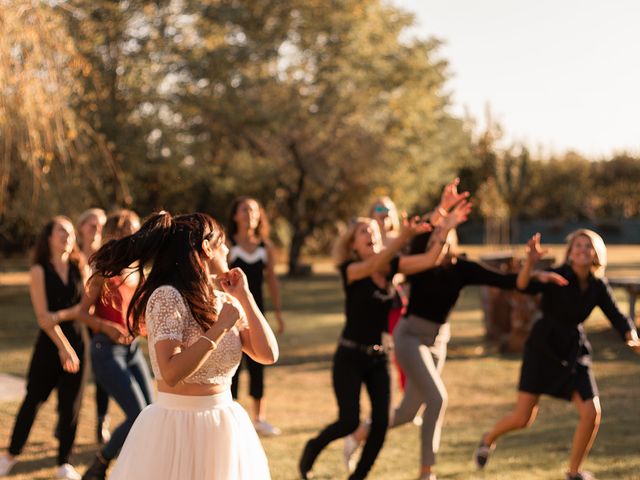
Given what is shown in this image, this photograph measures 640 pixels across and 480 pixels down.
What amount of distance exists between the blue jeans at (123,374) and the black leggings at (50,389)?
14.0 inches

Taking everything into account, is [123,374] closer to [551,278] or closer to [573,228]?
[551,278]

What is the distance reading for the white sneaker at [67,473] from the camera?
6973 mm

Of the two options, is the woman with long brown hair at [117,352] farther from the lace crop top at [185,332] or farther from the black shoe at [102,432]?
the lace crop top at [185,332]

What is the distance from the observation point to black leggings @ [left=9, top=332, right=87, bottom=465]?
22.9 feet

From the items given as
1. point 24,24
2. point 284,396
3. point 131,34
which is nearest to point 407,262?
point 284,396

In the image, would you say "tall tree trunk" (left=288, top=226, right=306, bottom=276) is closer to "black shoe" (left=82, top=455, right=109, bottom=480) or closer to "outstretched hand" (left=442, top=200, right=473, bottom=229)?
"outstretched hand" (left=442, top=200, right=473, bottom=229)

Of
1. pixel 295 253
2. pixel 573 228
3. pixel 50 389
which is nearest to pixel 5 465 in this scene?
pixel 50 389

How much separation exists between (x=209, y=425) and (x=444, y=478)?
147 inches

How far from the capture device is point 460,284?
6.94m

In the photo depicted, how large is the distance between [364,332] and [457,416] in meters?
3.80

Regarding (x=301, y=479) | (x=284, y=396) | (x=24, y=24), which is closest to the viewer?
(x=301, y=479)

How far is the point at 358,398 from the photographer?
252 inches

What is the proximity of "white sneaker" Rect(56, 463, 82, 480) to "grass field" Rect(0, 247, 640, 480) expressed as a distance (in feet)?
0.72

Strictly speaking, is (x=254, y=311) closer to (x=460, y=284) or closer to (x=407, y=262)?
Result: (x=407, y=262)
